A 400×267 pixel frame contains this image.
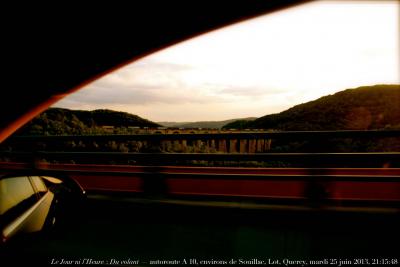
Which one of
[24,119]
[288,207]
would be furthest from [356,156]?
[24,119]

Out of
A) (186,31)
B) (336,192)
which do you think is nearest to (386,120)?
(336,192)

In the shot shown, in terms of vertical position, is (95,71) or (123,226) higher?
(95,71)

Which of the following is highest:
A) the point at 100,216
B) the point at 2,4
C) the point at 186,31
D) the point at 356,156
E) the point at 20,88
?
the point at 2,4

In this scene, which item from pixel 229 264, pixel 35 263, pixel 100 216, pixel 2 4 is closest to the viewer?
pixel 2 4

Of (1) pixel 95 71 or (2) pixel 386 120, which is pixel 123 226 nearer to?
(1) pixel 95 71

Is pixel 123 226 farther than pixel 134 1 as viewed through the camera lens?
Yes

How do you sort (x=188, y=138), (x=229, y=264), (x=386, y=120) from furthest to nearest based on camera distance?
(x=386, y=120) < (x=188, y=138) < (x=229, y=264)
